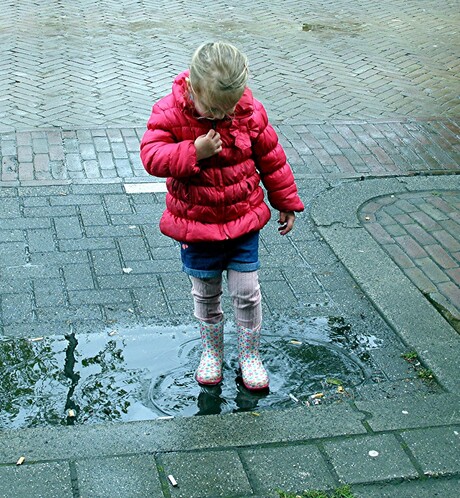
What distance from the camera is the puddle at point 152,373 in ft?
12.1

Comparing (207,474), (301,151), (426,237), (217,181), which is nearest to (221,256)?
(217,181)

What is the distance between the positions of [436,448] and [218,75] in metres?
1.67

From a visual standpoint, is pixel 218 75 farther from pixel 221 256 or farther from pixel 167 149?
pixel 221 256

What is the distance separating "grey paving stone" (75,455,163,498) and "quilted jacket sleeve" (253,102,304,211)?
1.24 m

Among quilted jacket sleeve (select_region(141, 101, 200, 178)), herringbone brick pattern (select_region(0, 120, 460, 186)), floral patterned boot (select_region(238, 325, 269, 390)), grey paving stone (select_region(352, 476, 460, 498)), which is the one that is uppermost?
quilted jacket sleeve (select_region(141, 101, 200, 178))

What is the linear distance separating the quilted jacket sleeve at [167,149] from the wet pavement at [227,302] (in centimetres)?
Result: 101

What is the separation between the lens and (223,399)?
3.82 m

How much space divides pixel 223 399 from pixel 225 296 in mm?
Result: 920

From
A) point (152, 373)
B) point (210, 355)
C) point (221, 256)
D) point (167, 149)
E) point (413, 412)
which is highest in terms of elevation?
point (167, 149)

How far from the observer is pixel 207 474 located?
3.18 meters

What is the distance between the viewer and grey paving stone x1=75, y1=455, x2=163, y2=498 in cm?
306

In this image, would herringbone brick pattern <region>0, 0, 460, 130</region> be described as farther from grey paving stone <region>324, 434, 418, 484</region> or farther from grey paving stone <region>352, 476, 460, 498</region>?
grey paving stone <region>352, 476, 460, 498</region>

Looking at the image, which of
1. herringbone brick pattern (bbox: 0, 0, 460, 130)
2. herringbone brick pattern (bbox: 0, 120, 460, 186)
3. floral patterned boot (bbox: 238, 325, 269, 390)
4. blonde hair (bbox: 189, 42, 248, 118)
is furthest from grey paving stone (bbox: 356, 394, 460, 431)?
herringbone brick pattern (bbox: 0, 0, 460, 130)

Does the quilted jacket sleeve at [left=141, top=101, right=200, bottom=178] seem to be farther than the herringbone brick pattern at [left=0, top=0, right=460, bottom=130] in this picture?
No
